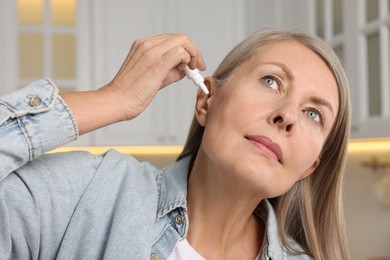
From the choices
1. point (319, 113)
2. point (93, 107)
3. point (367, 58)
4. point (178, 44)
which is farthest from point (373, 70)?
point (93, 107)

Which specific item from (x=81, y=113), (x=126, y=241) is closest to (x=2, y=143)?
(x=81, y=113)

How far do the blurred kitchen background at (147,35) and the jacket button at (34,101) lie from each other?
1975 mm

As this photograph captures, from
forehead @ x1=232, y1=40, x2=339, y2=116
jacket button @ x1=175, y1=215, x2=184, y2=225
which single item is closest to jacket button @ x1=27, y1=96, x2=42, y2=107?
jacket button @ x1=175, y1=215, x2=184, y2=225

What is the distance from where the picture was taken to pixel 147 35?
3346mm

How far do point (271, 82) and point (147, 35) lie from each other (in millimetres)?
2189

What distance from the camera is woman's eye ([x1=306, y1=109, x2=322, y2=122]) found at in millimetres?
1255

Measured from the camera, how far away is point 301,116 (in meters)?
1.23

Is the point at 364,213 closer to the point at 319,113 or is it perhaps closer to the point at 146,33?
the point at 146,33

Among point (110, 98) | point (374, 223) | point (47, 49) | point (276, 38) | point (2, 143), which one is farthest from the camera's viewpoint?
point (47, 49)

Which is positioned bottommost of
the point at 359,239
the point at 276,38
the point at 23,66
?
the point at 359,239

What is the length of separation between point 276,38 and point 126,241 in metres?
0.55

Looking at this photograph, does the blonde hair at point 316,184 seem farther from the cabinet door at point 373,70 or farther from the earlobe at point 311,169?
the cabinet door at point 373,70

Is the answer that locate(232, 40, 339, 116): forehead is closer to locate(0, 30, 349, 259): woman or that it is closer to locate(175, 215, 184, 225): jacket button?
locate(0, 30, 349, 259): woman

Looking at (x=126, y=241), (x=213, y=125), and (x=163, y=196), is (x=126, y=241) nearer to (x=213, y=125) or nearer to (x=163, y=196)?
(x=163, y=196)
